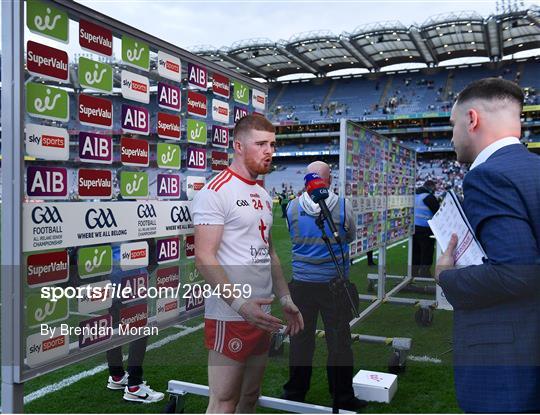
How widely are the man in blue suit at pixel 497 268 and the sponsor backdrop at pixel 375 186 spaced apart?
3432 millimetres

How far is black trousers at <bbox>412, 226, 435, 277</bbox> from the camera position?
30.5 feet

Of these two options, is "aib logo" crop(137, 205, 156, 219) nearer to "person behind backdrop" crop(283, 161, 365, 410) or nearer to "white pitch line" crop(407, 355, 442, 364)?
"person behind backdrop" crop(283, 161, 365, 410)

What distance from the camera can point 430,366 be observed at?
4793mm

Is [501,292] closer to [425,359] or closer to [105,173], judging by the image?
[105,173]

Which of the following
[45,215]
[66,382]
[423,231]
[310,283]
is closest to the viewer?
[45,215]

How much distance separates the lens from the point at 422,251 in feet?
31.1

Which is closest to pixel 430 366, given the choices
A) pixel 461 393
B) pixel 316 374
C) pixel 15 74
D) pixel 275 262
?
pixel 316 374

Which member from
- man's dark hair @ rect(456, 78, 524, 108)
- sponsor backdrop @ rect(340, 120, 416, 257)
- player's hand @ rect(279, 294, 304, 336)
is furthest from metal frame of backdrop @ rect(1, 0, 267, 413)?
sponsor backdrop @ rect(340, 120, 416, 257)

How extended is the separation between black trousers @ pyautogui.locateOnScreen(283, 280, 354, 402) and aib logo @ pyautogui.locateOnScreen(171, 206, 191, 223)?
143 cm

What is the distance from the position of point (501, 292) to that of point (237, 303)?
111 centimetres

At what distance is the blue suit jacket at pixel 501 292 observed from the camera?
158 cm

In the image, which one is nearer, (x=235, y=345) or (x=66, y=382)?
(x=235, y=345)

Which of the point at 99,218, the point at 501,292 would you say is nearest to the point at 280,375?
the point at 99,218

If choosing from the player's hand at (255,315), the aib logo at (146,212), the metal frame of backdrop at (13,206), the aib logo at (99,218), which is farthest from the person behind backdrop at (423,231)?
the metal frame of backdrop at (13,206)
